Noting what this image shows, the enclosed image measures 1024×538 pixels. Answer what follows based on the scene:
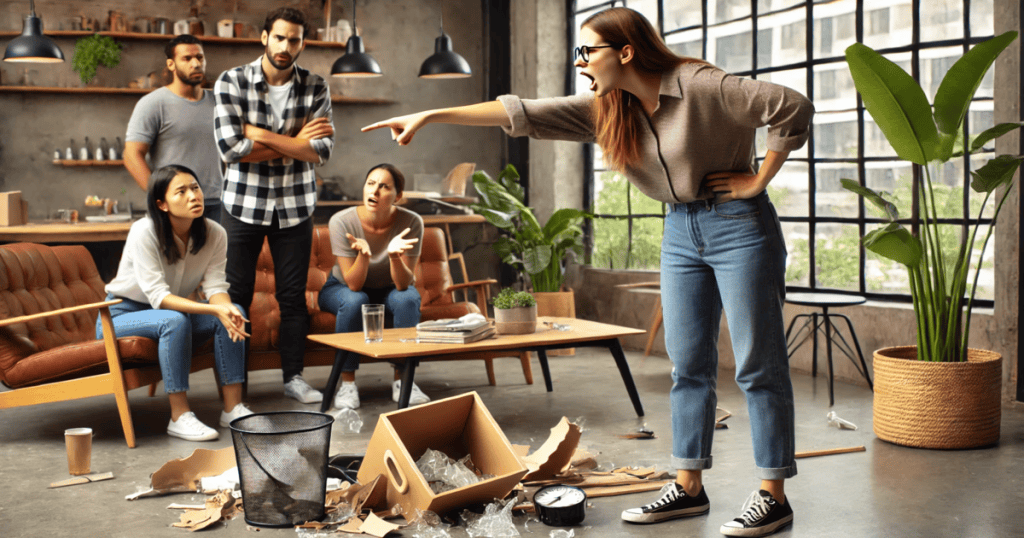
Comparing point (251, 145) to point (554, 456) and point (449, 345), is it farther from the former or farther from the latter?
point (554, 456)

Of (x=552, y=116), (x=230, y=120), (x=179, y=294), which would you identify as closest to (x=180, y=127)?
(x=230, y=120)

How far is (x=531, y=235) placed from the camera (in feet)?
18.7

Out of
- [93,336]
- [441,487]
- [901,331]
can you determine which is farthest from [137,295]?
[901,331]

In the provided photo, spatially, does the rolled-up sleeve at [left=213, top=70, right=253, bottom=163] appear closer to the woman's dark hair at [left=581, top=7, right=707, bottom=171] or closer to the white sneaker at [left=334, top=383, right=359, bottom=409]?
the white sneaker at [left=334, top=383, right=359, bottom=409]

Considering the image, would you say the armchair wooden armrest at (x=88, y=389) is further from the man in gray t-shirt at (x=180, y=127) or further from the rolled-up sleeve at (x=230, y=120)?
the man in gray t-shirt at (x=180, y=127)

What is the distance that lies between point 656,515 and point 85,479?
6.24 feet

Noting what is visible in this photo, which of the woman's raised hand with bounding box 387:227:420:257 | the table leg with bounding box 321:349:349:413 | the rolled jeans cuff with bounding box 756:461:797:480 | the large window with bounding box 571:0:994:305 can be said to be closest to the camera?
the rolled jeans cuff with bounding box 756:461:797:480

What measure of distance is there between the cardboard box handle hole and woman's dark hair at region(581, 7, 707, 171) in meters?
0.99

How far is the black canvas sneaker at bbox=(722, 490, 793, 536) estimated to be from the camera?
7.79 feet

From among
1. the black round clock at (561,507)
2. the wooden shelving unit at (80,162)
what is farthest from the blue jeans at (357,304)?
the wooden shelving unit at (80,162)

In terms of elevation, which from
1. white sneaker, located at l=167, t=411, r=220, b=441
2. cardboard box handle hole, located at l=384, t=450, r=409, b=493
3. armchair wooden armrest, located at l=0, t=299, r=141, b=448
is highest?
armchair wooden armrest, located at l=0, t=299, r=141, b=448

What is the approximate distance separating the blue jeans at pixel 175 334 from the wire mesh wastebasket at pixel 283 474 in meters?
1.09

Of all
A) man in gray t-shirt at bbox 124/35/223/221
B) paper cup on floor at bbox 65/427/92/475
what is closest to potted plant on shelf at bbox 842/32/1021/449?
paper cup on floor at bbox 65/427/92/475

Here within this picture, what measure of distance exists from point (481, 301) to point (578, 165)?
2.04 metres
